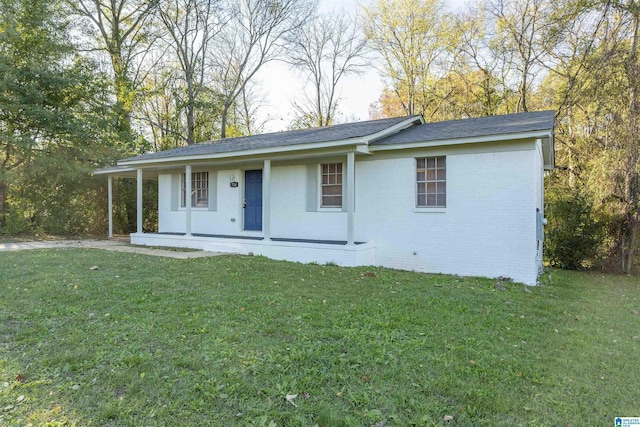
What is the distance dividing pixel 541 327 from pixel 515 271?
343 cm

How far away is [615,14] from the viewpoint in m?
11.5

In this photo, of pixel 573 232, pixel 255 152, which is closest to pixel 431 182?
pixel 255 152

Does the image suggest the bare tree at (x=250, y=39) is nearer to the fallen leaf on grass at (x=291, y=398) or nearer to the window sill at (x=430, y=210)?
the window sill at (x=430, y=210)

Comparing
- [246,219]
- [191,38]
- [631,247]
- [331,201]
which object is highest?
[191,38]

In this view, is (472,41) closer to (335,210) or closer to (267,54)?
(267,54)

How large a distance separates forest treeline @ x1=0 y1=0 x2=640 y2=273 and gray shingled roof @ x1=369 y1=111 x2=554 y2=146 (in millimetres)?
3172

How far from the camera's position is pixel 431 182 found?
8.82 meters

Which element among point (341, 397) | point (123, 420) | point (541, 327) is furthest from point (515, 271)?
point (123, 420)

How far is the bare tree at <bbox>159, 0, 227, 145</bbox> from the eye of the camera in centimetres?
2252

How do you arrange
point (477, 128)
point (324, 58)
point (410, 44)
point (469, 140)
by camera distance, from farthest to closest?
point (324, 58), point (410, 44), point (477, 128), point (469, 140)

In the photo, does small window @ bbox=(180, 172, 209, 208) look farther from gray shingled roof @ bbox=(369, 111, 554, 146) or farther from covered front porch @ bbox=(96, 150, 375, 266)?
gray shingled roof @ bbox=(369, 111, 554, 146)

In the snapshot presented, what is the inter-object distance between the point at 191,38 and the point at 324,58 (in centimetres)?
842

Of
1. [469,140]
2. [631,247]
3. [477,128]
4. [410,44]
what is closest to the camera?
[469,140]

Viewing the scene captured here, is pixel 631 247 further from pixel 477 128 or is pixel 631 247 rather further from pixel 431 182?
pixel 431 182
